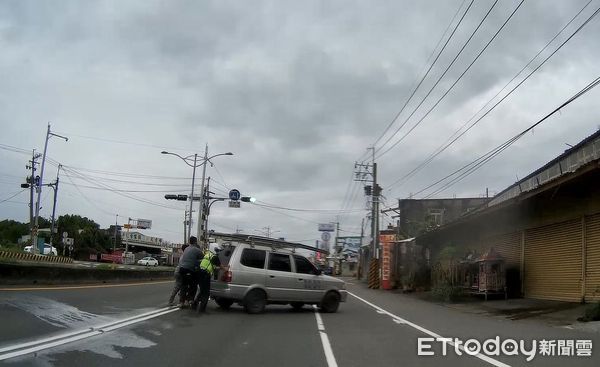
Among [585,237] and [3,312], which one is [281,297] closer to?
[3,312]

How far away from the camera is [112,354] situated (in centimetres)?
758

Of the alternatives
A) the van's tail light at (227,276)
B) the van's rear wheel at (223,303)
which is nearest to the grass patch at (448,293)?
the van's rear wheel at (223,303)

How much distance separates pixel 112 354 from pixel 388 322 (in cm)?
769

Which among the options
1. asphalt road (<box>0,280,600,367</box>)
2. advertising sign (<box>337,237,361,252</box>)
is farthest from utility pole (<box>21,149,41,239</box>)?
advertising sign (<box>337,237,361,252</box>)

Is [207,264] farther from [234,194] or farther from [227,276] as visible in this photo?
[234,194]

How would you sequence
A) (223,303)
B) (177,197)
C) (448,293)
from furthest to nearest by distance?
(177,197) → (448,293) → (223,303)

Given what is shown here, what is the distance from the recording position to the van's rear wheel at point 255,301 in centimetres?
1377

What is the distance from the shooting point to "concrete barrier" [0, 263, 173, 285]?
1738 cm

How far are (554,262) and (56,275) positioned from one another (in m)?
18.1

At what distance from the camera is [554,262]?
18.7 metres

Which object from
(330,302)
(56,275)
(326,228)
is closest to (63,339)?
(330,302)

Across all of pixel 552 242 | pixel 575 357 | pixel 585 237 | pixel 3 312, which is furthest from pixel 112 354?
pixel 552 242

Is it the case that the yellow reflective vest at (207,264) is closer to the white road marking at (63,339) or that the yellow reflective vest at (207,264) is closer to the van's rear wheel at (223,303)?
the van's rear wheel at (223,303)

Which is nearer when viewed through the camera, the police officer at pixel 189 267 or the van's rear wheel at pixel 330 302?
the police officer at pixel 189 267
